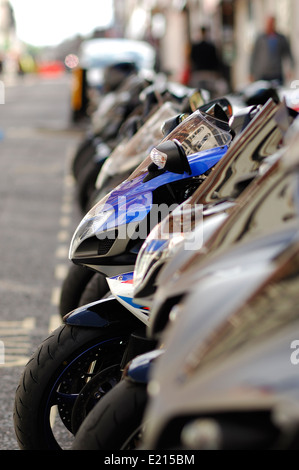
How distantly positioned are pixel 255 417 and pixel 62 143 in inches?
603

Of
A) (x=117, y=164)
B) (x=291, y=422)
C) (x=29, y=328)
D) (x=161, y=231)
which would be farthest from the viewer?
(x=117, y=164)

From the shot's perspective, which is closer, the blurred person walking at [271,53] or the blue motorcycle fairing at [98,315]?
the blue motorcycle fairing at [98,315]

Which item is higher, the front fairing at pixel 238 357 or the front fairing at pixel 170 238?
the front fairing at pixel 238 357

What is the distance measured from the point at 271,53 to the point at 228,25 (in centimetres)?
1278

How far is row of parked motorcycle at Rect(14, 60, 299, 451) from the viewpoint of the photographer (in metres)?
1.90

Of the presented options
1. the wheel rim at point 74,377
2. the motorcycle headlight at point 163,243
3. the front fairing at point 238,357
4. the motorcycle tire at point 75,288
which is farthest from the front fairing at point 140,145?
the front fairing at point 238,357

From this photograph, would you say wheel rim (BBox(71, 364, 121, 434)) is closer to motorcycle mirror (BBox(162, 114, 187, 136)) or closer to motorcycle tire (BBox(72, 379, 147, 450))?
motorcycle tire (BBox(72, 379, 147, 450))

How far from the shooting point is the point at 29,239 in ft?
27.9

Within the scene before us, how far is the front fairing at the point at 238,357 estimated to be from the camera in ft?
6.10

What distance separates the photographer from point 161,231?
9.93 feet

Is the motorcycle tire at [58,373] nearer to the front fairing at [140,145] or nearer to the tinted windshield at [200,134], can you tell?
the tinted windshield at [200,134]

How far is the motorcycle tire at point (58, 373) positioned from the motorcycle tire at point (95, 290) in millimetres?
923
